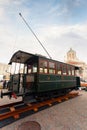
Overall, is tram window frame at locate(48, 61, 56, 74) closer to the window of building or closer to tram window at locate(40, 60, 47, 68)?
the window of building

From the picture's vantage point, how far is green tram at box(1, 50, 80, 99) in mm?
7061

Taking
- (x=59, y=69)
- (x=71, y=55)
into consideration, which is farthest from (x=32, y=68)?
(x=71, y=55)

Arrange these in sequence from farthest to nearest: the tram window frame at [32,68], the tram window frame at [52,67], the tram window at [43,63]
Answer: the tram window frame at [52,67], the tram window frame at [32,68], the tram window at [43,63]

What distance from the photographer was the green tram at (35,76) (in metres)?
7.06

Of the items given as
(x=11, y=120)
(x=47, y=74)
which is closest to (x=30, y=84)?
(x=47, y=74)

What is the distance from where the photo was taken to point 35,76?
23.9 ft

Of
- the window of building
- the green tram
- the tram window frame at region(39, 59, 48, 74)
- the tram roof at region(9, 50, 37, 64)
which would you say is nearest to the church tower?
the green tram

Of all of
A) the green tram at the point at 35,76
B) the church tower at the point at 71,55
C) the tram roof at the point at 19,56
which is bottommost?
the green tram at the point at 35,76

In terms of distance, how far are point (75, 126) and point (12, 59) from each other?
565cm

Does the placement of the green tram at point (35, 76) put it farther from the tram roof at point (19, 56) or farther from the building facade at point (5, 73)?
the building facade at point (5, 73)

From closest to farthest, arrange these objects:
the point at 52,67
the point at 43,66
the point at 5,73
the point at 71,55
Answer: the point at 43,66, the point at 52,67, the point at 5,73, the point at 71,55

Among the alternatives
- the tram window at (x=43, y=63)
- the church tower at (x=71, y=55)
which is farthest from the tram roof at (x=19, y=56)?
the church tower at (x=71, y=55)

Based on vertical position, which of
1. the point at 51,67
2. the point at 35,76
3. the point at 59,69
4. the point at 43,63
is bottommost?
the point at 35,76

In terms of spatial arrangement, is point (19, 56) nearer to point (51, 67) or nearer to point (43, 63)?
point (43, 63)
